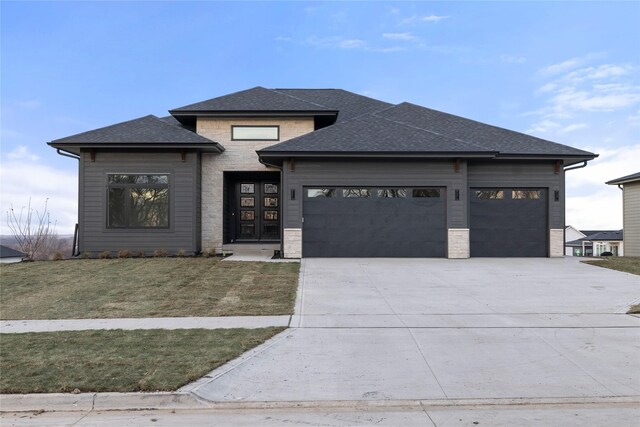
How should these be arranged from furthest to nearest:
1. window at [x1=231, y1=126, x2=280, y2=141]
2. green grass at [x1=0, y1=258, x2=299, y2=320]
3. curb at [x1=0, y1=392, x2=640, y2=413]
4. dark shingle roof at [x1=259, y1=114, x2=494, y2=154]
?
1. window at [x1=231, y1=126, x2=280, y2=141]
2. dark shingle roof at [x1=259, y1=114, x2=494, y2=154]
3. green grass at [x1=0, y1=258, x2=299, y2=320]
4. curb at [x1=0, y1=392, x2=640, y2=413]

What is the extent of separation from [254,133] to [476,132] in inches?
360

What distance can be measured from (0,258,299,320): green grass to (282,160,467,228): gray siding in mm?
3009

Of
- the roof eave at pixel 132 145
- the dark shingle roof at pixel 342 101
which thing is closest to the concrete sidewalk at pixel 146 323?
the roof eave at pixel 132 145

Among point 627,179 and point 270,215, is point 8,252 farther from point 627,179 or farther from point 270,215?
point 627,179

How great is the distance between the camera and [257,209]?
1981 cm

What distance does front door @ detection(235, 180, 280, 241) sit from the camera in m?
19.8

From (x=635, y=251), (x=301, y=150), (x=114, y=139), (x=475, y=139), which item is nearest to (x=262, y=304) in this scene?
(x=301, y=150)

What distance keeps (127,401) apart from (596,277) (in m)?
12.5

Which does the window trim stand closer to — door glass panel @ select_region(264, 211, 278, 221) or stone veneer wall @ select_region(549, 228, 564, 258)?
door glass panel @ select_region(264, 211, 278, 221)

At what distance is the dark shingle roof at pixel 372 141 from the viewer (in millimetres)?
16062

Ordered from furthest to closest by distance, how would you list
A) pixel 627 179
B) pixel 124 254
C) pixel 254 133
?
1. pixel 627 179
2. pixel 254 133
3. pixel 124 254

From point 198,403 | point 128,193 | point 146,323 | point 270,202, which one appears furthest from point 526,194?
point 198,403

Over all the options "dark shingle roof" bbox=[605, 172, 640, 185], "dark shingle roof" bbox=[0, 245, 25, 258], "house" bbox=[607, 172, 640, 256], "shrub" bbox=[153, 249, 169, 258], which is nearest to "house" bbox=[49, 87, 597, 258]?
"shrub" bbox=[153, 249, 169, 258]

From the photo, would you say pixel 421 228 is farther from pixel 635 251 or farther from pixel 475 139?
pixel 635 251
